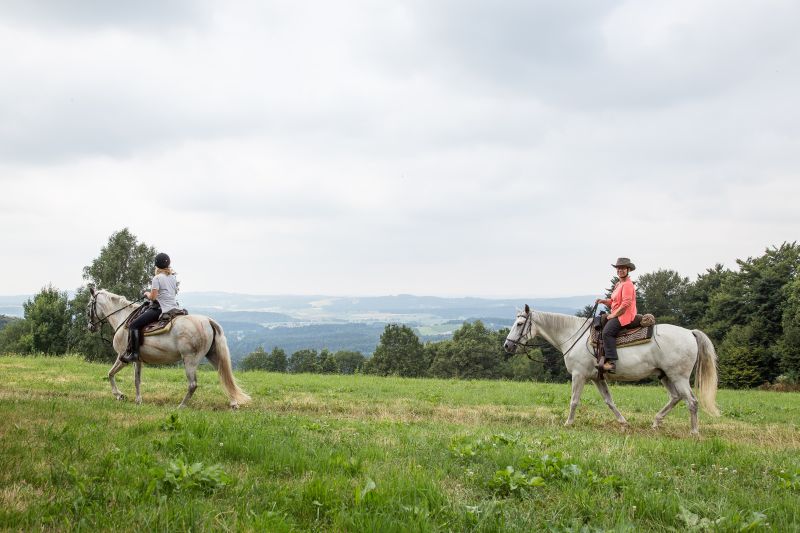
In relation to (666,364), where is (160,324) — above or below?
above

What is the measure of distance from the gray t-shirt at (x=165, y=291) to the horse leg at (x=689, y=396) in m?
12.9

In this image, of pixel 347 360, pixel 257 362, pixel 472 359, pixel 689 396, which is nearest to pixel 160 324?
pixel 689 396

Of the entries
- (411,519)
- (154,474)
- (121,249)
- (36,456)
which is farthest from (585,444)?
(121,249)

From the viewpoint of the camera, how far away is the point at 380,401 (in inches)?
601

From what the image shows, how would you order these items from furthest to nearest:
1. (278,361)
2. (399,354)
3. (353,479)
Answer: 1. (278,361)
2. (399,354)
3. (353,479)

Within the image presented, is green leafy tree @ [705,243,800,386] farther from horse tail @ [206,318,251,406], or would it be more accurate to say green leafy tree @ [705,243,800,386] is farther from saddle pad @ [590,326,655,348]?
horse tail @ [206,318,251,406]

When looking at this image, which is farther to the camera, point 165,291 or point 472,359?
point 472,359

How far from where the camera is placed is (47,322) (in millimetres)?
56562

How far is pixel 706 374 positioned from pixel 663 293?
234 ft

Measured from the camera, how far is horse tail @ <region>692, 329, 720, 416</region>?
11938 millimetres

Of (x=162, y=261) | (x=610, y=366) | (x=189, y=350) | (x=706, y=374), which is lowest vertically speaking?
(x=706, y=374)

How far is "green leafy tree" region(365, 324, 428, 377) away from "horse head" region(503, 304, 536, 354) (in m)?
71.1

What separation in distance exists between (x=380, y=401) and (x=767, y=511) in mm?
11707

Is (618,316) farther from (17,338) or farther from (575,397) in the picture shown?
(17,338)
